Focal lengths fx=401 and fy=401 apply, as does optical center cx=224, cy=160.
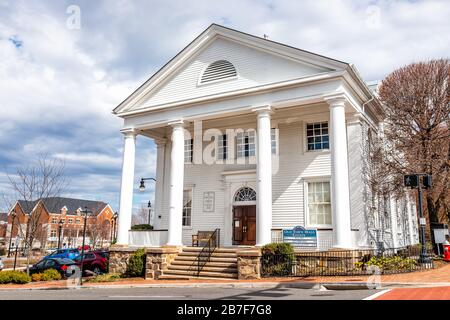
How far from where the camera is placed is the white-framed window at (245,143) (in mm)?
20922

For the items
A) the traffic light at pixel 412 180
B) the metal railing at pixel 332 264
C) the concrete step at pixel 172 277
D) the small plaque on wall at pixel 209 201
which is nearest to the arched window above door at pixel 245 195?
the small plaque on wall at pixel 209 201

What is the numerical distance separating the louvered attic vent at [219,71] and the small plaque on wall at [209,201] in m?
5.96

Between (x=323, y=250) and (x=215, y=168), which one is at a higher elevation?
(x=215, y=168)

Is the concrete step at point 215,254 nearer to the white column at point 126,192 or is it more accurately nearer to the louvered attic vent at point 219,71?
the white column at point 126,192

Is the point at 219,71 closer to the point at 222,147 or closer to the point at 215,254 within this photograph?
the point at 222,147

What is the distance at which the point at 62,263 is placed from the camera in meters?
22.2

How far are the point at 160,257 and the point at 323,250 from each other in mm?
6947

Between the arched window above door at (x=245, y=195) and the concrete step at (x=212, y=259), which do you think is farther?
the arched window above door at (x=245, y=195)

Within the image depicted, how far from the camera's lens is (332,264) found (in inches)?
585
